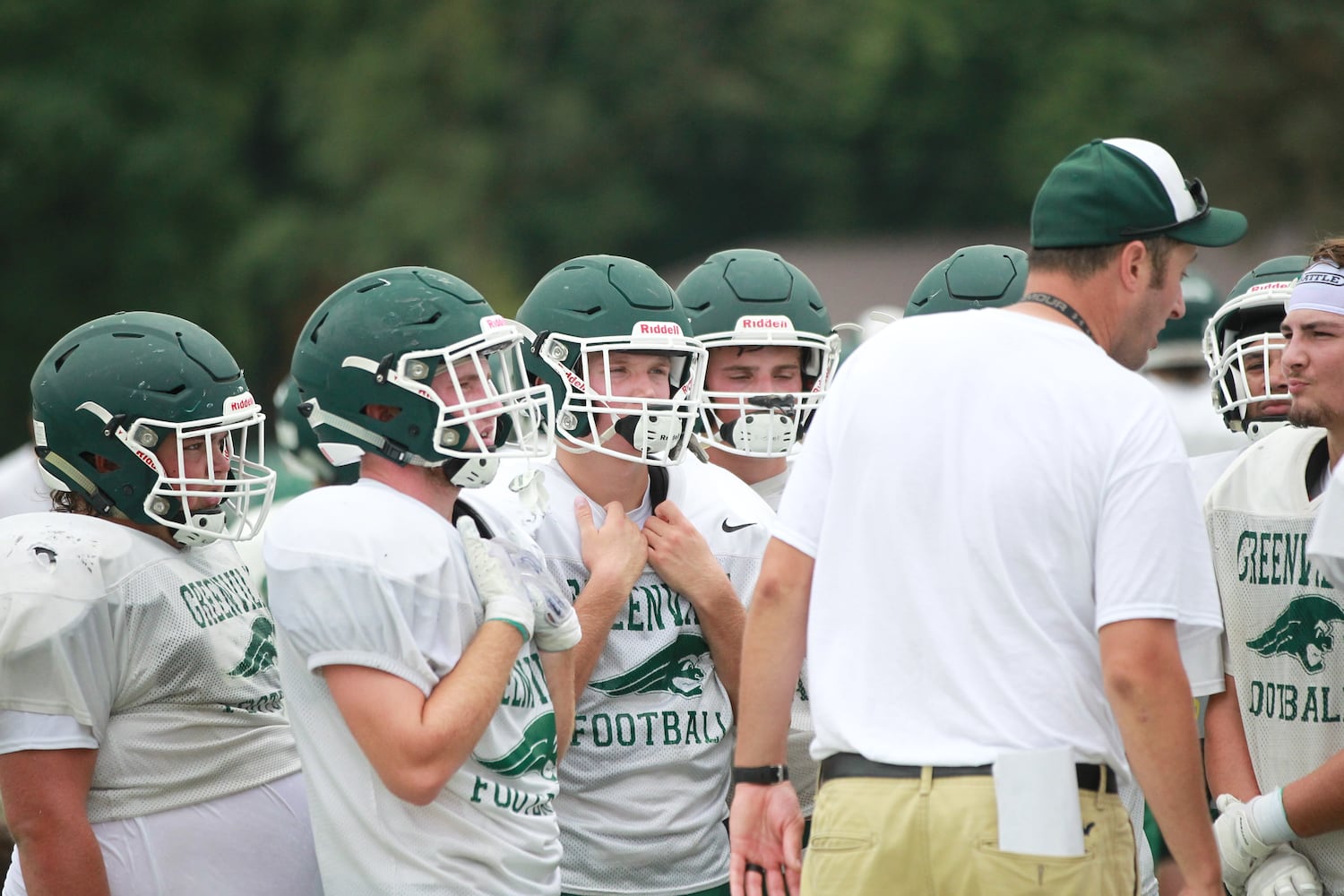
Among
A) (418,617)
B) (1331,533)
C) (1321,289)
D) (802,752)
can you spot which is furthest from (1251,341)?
(418,617)

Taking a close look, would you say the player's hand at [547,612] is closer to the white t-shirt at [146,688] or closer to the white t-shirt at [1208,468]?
the white t-shirt at [146,688]

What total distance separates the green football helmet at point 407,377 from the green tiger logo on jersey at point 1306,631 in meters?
1.82

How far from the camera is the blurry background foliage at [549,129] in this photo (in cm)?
1805

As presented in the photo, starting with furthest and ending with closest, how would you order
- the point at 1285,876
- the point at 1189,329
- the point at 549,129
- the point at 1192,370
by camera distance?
the point at 549,129 → the point at 1192,370 → the point at 1189,329 → the point at 1285,876

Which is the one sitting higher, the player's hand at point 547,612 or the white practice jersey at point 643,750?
the player's hand at point 547,612

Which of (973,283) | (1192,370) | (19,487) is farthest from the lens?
(1192,370)

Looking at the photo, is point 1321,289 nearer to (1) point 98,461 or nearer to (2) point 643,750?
(2) point 643,750

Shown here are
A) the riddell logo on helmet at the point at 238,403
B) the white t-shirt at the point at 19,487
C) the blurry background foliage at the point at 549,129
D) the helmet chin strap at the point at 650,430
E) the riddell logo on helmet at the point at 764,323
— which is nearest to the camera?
the riddell logo on helmet at the point at 238,403

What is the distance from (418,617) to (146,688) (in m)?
0.65

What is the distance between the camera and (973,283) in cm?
448

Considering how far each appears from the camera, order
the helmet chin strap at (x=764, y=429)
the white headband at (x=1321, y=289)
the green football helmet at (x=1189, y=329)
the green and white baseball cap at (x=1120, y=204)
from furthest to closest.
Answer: the green football helmet at (x=1189, y=329)
the helmet chin strap at (x=764, y=429)
the white headband at (x=1321, y=289)
the green and white baseball cap at (x=1120, y=204)

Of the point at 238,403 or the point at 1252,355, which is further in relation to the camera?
the point at 1252,355

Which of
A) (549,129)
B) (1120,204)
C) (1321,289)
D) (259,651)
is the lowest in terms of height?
(259,651)

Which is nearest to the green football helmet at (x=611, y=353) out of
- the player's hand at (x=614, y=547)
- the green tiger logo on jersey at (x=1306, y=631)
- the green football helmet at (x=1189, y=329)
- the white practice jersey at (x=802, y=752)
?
the player's hand at (x=614, y=547)
